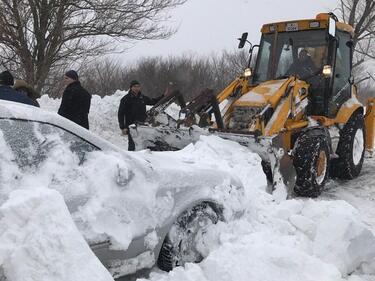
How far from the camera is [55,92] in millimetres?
18297

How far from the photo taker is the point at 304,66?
8750 millimetres

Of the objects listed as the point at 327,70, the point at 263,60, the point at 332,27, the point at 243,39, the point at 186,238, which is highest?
the point at 332,27

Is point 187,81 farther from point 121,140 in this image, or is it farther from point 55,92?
point 121,140

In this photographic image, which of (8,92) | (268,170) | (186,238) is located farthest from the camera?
(268,170)

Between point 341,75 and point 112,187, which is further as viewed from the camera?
point 341,75

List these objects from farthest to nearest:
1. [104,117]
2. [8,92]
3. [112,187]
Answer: [104,117] → [8,92] → [112,187]

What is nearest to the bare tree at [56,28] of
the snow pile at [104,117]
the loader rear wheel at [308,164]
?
the snow pile at [104,117]

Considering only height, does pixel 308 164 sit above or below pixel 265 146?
below

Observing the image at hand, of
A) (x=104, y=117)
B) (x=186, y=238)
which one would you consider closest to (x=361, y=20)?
(x=104, y=117)

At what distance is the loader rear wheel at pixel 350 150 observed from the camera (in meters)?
8.88

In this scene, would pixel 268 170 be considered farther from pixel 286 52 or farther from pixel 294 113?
pixel 286 52

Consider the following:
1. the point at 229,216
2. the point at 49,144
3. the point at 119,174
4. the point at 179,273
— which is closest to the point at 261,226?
the point at 229,216

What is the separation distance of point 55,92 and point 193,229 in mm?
14907

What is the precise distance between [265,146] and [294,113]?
140 centimetres
